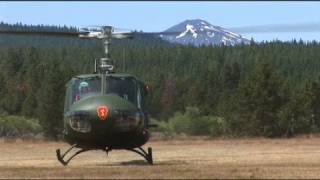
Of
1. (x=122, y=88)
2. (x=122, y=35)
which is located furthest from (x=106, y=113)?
(x=122, y=35)

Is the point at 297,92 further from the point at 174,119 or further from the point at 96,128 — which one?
the point at 96,128

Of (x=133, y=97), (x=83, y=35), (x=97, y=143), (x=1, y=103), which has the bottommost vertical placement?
(x=1, y=103)

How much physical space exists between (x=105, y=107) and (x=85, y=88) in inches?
73.8

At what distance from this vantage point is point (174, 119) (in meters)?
101

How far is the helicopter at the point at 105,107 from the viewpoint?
22031 mm

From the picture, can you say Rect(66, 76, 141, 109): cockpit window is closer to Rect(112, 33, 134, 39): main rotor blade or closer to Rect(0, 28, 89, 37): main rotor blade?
Rect(112, 33, 134, 39): main rotor blade

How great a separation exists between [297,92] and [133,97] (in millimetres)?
85074

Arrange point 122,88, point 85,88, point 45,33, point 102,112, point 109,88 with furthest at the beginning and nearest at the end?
point 85,88
point 122,88
point 109,88
point 45,33
point 102,112

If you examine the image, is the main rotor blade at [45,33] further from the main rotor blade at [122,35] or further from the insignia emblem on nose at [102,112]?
the insignia emblem on nose at [102,112]

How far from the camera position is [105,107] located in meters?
21.9

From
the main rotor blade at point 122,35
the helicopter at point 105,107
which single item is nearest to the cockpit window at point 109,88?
the helicopter at point 105,107

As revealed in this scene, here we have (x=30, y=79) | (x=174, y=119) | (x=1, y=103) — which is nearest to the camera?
(x=174, y=119)

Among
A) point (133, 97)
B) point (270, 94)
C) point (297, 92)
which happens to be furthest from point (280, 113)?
point (133, 97)

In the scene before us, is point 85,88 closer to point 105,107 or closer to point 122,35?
point 105,107
